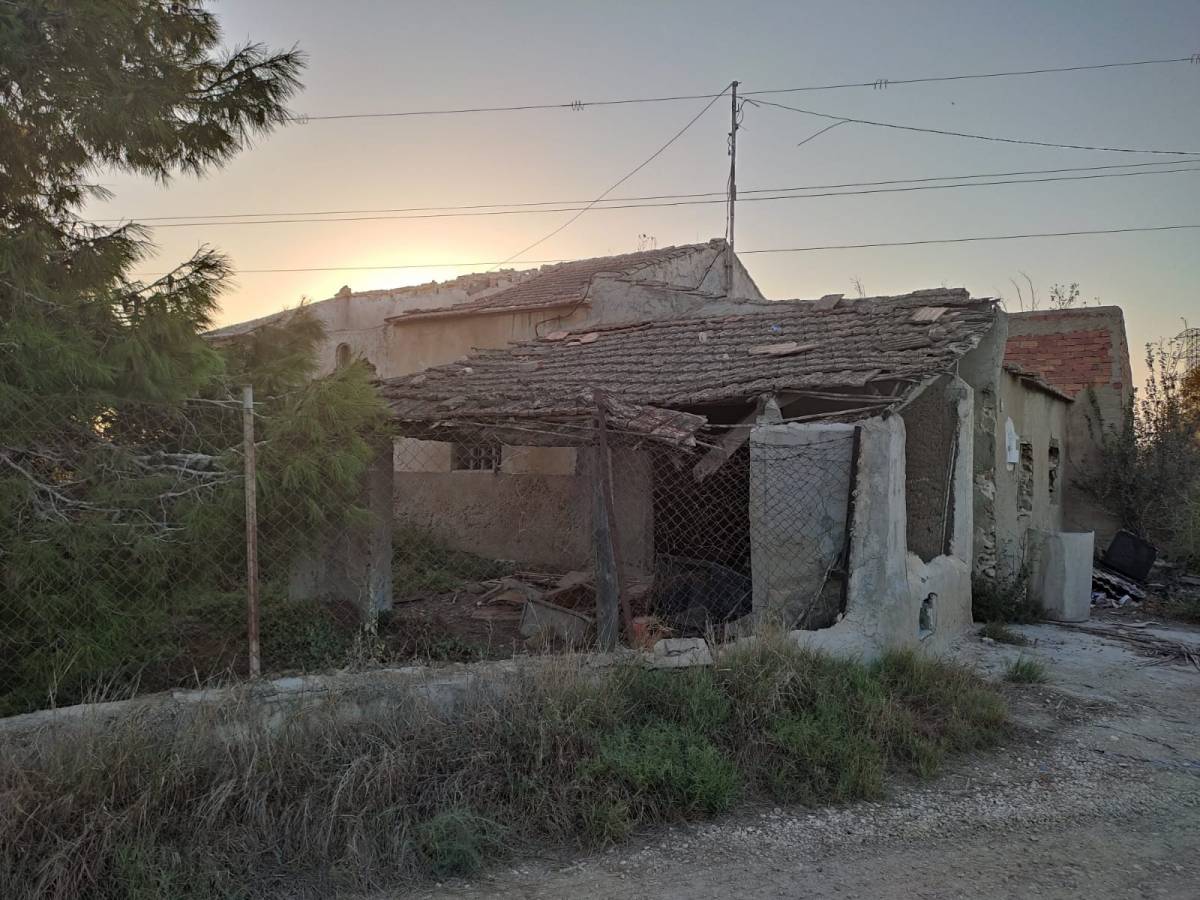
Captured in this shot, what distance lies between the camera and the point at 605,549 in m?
5.93

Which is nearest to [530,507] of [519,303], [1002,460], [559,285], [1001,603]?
[519,303]

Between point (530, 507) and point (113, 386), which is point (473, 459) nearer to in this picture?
point (530, 507)

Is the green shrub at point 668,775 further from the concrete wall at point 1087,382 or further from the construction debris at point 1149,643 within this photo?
the concrete wall at point 1087,382

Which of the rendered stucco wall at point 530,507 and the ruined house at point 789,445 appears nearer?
the ruined house at point 789,445

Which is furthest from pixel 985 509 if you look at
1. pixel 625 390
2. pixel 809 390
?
pixel 625 390

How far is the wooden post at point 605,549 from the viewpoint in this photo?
5801mm

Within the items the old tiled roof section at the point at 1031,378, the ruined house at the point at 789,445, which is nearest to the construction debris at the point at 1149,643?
the ruined house at the point at 789,445

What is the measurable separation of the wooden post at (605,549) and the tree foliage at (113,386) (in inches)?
64.3

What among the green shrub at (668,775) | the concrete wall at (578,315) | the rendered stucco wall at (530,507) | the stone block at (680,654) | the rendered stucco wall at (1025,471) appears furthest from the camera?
the concrete wall at (578,315)

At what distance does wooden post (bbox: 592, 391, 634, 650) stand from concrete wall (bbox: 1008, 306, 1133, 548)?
10886 millimetres

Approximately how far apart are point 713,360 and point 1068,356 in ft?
29.0

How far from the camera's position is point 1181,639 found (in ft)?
28.1

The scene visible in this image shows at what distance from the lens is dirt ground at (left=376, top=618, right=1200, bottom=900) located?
3625 millimetres

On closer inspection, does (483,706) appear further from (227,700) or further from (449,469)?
(449,469)
